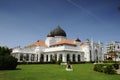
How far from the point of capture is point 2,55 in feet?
94.5

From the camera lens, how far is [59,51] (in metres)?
66.1

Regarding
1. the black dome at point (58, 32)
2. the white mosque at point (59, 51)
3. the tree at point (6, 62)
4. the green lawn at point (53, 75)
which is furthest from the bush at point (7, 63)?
the black dome at point (58, 32)

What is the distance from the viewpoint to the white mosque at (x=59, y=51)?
6662 cm

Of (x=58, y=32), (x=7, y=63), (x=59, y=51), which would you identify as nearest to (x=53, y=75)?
(x=7, y=63)

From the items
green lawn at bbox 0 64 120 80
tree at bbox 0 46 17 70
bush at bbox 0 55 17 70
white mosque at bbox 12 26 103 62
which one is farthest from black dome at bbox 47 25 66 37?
green lawn at bbox 0 64 120 80

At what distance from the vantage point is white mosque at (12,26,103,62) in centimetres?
6662

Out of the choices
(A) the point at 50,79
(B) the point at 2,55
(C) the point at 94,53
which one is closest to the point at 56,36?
(C) the point at 94,53

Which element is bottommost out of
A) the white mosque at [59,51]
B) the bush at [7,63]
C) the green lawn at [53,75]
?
the green lawn at [53,75]

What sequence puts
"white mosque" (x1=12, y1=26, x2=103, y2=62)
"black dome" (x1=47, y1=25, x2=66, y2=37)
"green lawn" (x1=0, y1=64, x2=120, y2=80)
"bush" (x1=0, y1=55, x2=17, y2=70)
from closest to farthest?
"green lawn" (x1=0, y1=64, x2=120, y2=80) < "bush" (x1=0, y1=55, x2=17, y2=70) < "white mosque" (x1=12, y1=26, x2=103, y2=62) < "black dome" (x1=47, y1=25, x2=66, y2=37)

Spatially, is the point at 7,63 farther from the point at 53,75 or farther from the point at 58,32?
the point at 58,32

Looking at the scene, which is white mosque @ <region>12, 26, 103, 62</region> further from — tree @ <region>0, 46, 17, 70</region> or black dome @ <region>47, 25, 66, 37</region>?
tree @ <region>0, 46, 17, 70</region>

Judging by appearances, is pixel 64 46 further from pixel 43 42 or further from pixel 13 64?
pixel 13 64

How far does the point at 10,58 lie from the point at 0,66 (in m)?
1.93

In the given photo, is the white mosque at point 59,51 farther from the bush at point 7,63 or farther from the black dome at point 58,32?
the bush at point 7,63
